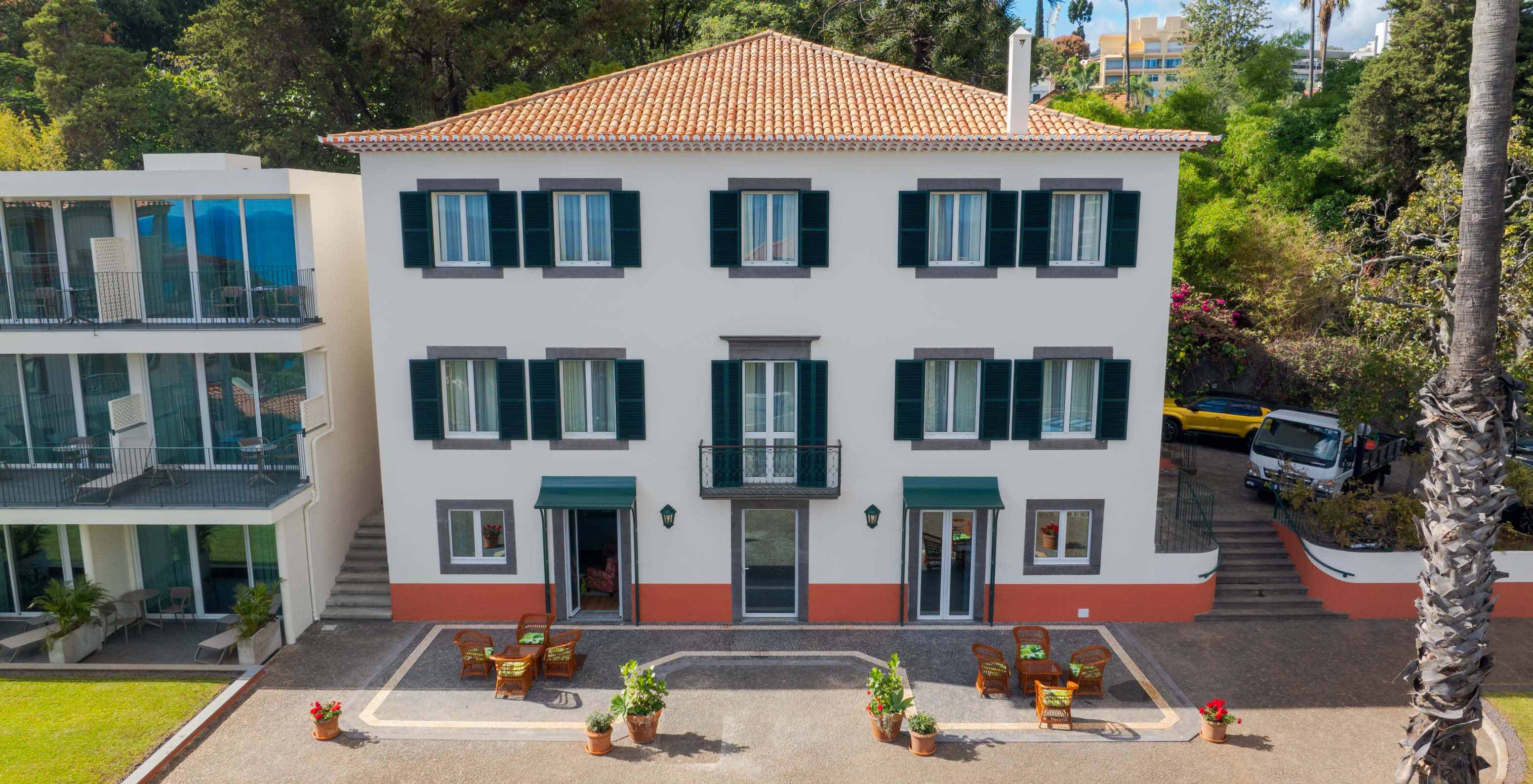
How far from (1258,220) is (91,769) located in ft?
108

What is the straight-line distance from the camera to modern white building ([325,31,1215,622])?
659 inches

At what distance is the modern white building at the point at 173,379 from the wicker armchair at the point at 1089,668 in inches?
548

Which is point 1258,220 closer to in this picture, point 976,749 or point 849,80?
point 849,80

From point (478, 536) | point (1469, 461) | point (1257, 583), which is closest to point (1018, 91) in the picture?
point (1469, 461)

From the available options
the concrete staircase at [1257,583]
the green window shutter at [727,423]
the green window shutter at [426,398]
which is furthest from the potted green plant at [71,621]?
the concrete staircase at [1257,583]

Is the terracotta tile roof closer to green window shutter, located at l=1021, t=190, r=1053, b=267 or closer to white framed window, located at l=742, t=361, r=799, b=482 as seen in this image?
green window shutter, located at l=1021, t=190, r=1053, b=267

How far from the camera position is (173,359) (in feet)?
60.1

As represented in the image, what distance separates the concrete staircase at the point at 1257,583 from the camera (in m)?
18.6

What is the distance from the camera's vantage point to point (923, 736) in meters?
13.8

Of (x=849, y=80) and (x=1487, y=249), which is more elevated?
(x=849, y=80)

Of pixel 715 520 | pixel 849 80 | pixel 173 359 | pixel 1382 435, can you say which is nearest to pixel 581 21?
pixel 849 80

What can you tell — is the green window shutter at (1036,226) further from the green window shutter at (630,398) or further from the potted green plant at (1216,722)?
the potted green plant at (1216,722)

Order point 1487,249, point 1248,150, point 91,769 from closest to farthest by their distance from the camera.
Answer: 1. point 1487,249
2. point 91,769
3. point 1248,150

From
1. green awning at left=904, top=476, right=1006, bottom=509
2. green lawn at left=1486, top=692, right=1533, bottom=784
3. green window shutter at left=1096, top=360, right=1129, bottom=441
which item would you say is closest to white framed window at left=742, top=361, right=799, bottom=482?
green awning at left=904, top=476, right=1006, bottom=509
